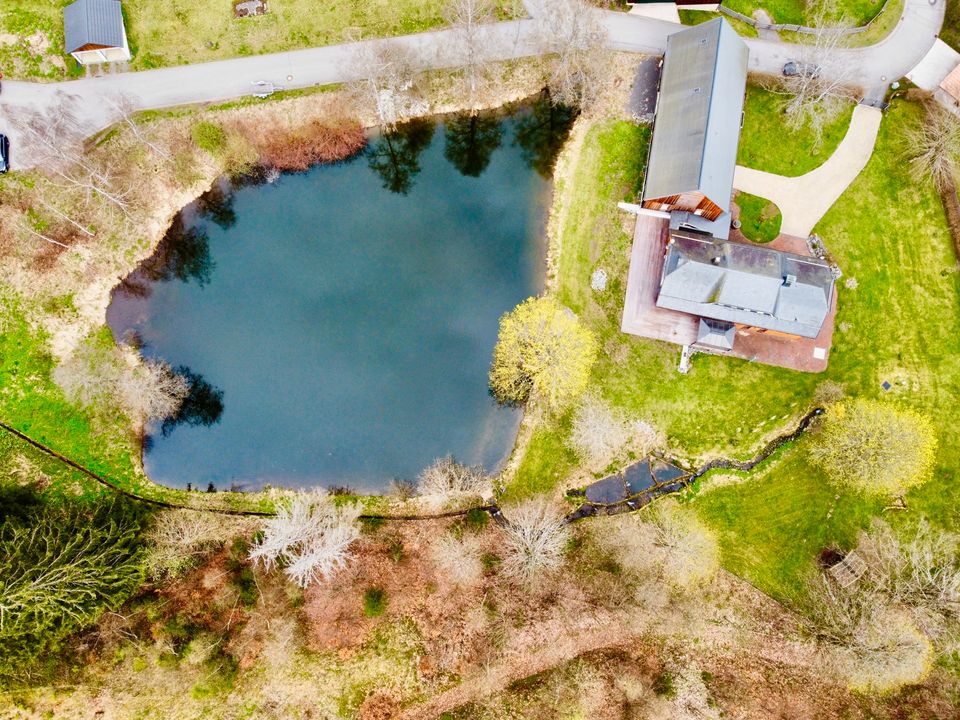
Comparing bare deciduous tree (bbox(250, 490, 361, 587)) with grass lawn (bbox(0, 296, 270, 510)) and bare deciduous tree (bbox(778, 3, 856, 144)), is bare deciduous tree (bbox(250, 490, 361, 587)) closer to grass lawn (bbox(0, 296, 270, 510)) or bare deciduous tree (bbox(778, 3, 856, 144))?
grass lawn (bbox(0, 296, 270, 510))

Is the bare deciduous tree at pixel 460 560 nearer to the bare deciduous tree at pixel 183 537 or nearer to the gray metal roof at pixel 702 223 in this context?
the bare deciduous tree at pixel 183 537

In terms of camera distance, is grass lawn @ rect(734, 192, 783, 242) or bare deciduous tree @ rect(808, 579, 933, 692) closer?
bare deciduous tree @ rect(808, 579, 933, 692)

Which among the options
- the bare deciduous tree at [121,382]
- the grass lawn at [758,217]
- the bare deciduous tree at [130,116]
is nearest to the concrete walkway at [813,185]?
the grass lawn at [758,217]

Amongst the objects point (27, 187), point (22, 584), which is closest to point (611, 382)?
point (22, 584)

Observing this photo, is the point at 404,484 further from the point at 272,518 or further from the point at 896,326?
the point at 896,326

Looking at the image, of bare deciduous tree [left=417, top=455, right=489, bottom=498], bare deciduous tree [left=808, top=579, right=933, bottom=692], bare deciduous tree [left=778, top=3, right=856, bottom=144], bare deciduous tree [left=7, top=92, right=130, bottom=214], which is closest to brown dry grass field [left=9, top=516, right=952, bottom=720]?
bare deciduous tree [left=808, top=579, right=933, bottom=692]

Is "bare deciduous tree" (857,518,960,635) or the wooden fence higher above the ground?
the wooden fence

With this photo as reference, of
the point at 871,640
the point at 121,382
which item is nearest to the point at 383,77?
the point at 121,382
